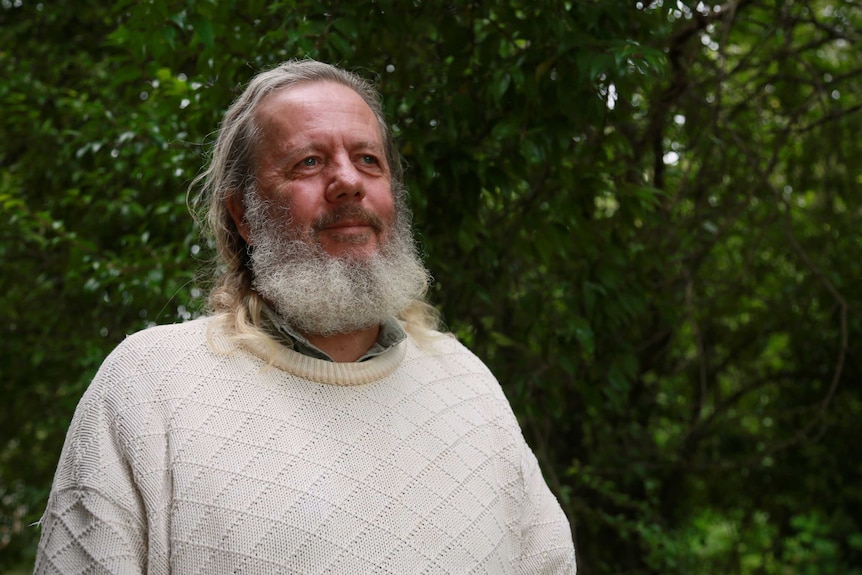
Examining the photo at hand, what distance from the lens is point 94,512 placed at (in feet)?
4.98

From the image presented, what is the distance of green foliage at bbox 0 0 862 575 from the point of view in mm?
2568

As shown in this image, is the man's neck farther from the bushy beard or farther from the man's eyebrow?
the man's eyebrow

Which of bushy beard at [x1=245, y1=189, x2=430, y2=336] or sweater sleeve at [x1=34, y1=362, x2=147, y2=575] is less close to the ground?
bushy beard at [x1=245, y1=189, x2=430, y2=336]

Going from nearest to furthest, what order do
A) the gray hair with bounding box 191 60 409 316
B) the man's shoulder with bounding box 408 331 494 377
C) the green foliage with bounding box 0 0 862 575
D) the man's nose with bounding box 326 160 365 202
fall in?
the man's nose with bounding box 326 160 365 202
the gray hair with bounding box 191 60 409 316
the man's shoulder with bounding box 408 331 494 377
the green foliage with bounding box 0 0 862 575

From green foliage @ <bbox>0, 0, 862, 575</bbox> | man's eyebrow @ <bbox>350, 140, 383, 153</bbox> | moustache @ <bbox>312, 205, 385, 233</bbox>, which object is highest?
man's eyebrow @ <bbox>350, 140, 383, 153</bbox>

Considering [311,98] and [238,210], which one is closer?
[311,98]

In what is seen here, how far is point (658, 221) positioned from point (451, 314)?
0.77m

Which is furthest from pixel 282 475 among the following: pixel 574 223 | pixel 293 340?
pixel 574 223

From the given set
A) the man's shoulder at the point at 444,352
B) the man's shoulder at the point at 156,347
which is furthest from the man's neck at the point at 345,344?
the man's shoulder at the point at 156,347

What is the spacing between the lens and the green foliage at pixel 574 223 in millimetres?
2568

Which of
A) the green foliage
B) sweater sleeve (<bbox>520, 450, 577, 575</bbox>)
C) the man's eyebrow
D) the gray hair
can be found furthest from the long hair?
sweater sleeve (<bbox>520, 450, 577, 575</bbox>)

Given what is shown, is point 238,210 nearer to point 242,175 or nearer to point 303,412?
point 242,175

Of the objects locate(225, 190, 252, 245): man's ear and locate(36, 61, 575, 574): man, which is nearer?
locate(36, 61, 575, 574): man

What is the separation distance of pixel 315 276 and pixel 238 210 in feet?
0.98
